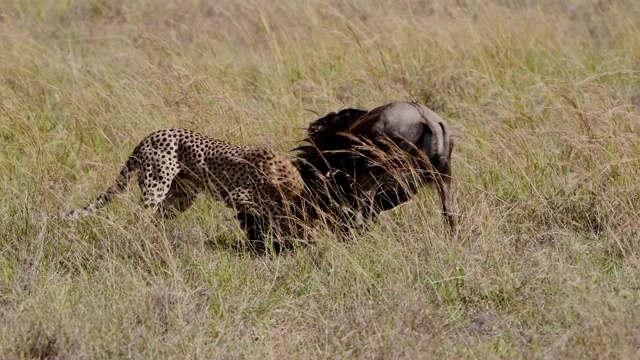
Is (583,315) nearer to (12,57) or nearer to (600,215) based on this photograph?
(600,215)

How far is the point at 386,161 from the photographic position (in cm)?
602

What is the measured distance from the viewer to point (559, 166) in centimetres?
683

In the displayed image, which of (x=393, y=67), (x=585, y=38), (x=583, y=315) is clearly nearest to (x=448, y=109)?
(x=393, y=67)

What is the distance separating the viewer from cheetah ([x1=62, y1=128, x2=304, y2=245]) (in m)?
6.38

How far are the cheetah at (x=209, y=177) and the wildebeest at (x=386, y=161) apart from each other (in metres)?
0.20

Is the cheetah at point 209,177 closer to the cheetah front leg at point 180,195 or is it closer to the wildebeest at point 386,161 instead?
the cheetah front leg at point 180,195

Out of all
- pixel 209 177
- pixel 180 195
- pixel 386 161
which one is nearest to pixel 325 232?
pixel 386 161

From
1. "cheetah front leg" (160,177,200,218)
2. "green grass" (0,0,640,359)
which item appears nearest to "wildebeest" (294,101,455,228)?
"green grass" (0,0,640,359)

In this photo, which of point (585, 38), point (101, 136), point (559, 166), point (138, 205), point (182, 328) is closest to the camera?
point (182, 328)

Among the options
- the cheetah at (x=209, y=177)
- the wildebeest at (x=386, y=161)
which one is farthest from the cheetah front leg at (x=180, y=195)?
the wildebeest at (x=386, y=161)

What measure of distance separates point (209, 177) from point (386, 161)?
41.3 inches

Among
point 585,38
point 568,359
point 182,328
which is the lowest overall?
point 585,38

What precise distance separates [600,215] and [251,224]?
1806mm

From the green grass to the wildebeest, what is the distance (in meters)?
0.14
